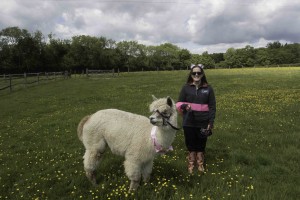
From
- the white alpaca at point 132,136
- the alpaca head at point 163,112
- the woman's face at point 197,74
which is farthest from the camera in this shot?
the woman's face at point 197,74

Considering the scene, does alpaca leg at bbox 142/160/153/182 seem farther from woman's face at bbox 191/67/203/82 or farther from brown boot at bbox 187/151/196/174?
woman's face at bbox 191/67/203/82

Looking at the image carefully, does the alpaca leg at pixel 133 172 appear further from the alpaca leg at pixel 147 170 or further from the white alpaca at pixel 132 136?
the alpaca leg at pixel 147 170

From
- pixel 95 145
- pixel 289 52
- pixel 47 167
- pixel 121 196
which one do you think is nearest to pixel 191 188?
pixel 121 196

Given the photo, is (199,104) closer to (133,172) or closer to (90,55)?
(133,172)

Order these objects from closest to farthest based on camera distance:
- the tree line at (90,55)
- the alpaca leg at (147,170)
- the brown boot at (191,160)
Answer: the alpaca leg at (147,170) < the brown boot at (191,160) < the tree line at (90,55)

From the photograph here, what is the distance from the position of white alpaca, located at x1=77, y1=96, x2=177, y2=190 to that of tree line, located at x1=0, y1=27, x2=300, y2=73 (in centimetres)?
6708

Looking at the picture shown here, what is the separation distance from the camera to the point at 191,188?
526cm

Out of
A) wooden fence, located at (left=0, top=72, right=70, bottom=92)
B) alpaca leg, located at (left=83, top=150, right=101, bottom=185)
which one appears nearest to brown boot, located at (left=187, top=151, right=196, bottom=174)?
alpaca leg, located at (left=83, top=150, right=101, bottom=185)

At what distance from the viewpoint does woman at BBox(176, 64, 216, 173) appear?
5883 millimetres

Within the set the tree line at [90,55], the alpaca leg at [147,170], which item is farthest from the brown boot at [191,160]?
the tree line at [90,55]

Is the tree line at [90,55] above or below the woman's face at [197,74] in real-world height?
above

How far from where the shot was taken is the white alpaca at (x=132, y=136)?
16.2 ft

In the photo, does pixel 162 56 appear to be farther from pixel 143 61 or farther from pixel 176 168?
pixel 176 168

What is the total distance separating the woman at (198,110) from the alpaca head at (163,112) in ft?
2.60
